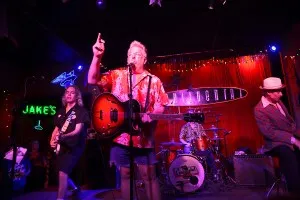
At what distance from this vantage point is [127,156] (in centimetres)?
308

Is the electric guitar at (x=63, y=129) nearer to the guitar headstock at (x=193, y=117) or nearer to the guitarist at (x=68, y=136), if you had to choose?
the guitarist at (x=68, y=136)

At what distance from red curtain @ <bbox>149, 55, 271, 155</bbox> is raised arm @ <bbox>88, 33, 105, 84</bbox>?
691 cm

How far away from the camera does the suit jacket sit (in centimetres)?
424

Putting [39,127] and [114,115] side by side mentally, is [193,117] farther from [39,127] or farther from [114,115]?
[39,127]

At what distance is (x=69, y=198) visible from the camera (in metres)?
5.71

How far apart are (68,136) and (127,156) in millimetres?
2035

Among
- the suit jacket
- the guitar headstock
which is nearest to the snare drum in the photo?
the suit jacket

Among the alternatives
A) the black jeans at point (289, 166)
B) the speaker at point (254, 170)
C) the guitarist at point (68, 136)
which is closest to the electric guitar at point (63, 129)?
the guitarist at point (68, 136)

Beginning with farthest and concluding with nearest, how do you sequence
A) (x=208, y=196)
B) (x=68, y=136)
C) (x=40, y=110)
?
(x=40, y=110)
(x=208, y=196)
(x=68, y=136)

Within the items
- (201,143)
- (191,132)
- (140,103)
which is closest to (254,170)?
(201,143)

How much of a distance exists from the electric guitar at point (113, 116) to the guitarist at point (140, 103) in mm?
78

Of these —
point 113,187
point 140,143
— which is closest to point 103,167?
point 113,187

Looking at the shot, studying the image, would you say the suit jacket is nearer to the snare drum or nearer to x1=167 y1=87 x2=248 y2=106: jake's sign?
the snare drum

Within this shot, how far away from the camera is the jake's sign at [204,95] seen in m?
9.91
